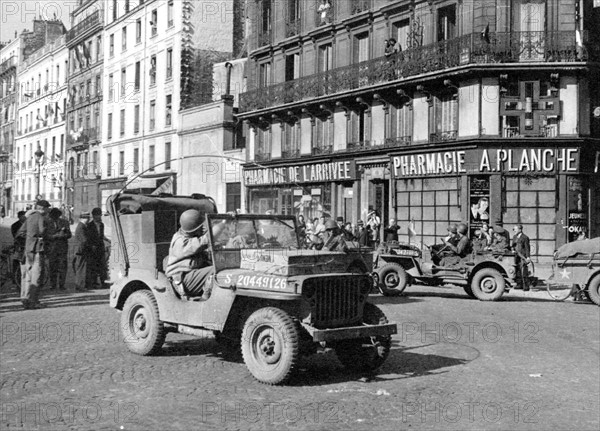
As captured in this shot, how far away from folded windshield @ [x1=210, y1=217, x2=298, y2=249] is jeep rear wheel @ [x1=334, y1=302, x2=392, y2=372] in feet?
4.88

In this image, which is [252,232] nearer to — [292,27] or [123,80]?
[292,27]

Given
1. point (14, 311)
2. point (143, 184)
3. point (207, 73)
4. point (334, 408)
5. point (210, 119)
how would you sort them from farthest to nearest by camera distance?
point (143, 184), point (207, 73), point (210, 119), point (14, 311), point (334, 408)

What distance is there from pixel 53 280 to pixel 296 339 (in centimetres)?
1167

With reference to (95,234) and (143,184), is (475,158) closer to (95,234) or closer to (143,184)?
(95,234)

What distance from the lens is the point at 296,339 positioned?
23.1 feet

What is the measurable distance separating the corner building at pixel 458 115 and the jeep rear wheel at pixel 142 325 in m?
19.3

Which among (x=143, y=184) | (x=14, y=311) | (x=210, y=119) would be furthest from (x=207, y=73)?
(x=14, y=311)

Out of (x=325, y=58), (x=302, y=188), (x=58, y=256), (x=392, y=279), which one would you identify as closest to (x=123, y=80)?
(x=325, y=58)

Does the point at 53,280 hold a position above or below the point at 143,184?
below

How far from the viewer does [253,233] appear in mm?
8602

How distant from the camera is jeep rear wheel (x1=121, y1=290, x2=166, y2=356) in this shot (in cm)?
862

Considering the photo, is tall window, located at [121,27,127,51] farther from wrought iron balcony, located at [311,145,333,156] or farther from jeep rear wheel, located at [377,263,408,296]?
jeep rear wheel, located at [377,263,408,296]

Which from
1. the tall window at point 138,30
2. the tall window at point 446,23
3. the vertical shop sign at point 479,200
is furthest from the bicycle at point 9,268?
the tall window at point 138,30

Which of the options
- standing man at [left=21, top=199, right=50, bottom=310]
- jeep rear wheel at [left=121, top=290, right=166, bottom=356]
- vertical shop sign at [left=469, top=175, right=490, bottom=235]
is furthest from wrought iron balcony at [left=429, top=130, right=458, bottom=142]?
jeep rear wheel at [left=121, top=290, right=166, bottom=356]
